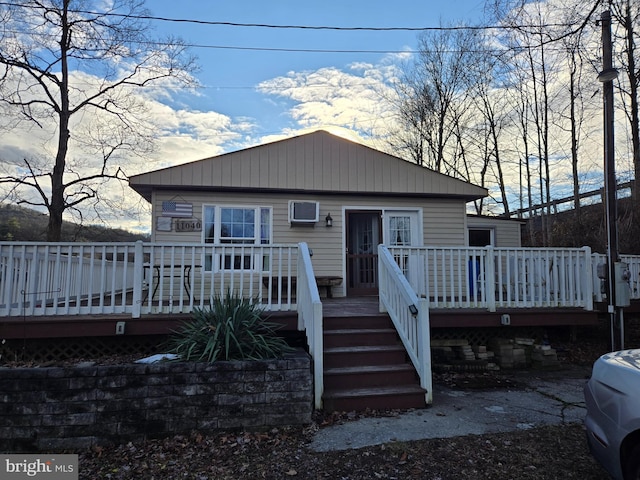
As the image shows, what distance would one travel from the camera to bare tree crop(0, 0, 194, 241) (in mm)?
11258

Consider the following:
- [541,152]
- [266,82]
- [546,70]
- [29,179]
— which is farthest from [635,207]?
[29,179]

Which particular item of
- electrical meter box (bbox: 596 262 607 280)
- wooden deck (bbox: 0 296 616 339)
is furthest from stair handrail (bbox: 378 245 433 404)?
electrical meter box (bbox: 596 262 607 280)

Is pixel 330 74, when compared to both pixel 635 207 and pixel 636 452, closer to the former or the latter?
pixel 635 207

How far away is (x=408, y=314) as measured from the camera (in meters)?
4.42

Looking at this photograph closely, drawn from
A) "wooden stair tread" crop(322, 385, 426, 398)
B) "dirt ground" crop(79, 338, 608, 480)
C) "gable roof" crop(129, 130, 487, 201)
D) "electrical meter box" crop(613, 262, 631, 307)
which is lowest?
"dirt ground" crop(79, 338, 608, 480)

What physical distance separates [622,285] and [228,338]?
548 centimetres

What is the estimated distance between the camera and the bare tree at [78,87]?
11258 mm

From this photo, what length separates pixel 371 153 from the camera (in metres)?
8.16

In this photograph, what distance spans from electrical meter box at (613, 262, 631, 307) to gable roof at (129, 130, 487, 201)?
3.36m

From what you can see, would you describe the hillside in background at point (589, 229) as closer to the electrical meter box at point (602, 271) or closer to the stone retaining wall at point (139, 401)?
the electrical meter box at point (602, 271)

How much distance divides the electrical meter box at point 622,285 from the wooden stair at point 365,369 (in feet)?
11.0

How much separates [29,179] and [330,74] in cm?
1013

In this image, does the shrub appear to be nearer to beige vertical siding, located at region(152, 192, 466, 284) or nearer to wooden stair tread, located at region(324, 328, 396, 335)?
wooden stair tread, located at region(324, 328, 396, 335)

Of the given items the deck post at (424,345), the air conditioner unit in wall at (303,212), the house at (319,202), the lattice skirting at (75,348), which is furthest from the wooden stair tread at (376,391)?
the air conditioner unit in wall at (303,212)
